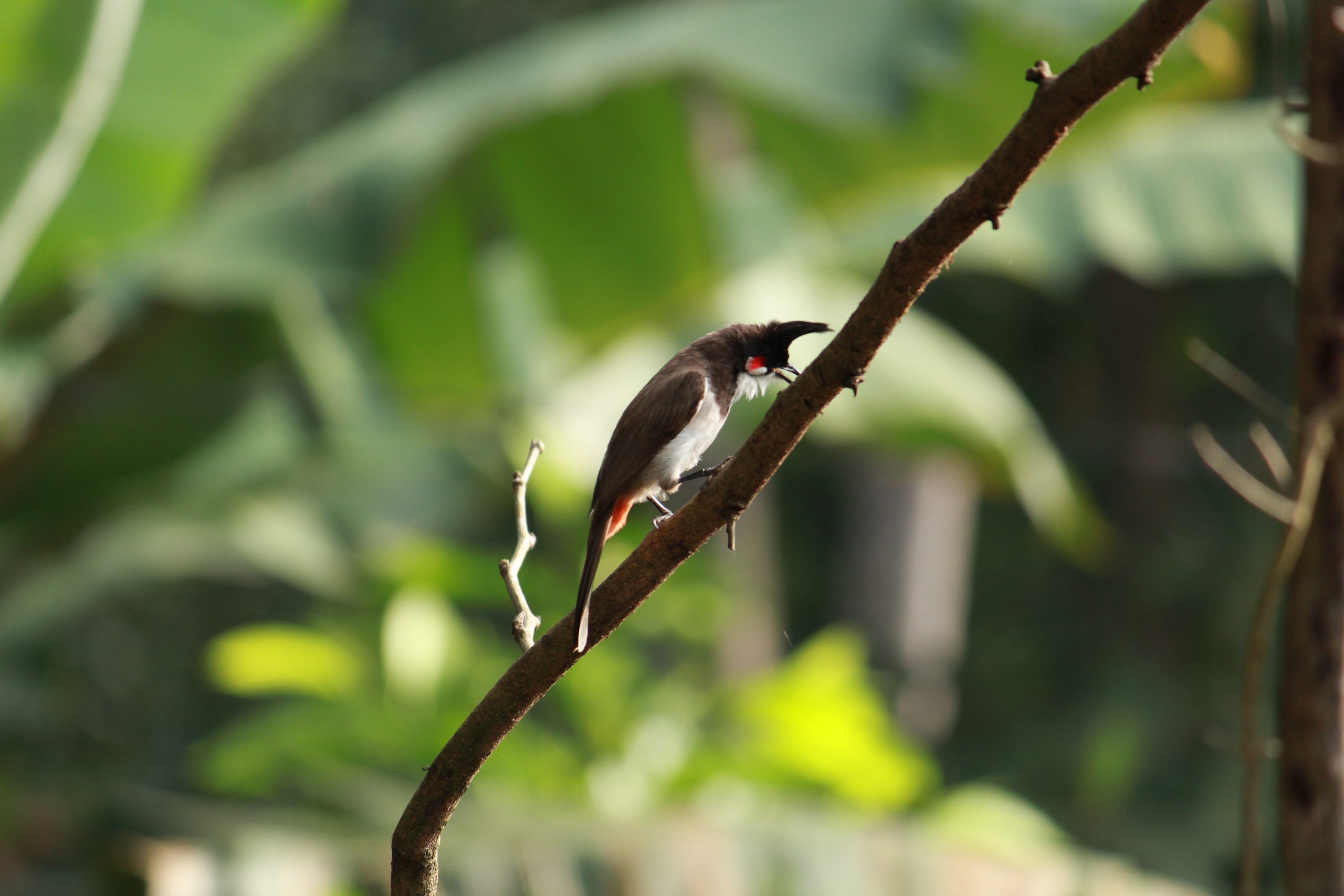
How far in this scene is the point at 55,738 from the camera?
17.3ft

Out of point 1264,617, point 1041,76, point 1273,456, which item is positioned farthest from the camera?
point 1273,456

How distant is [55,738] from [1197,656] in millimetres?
6285

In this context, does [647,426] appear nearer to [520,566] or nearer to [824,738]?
[520,566]

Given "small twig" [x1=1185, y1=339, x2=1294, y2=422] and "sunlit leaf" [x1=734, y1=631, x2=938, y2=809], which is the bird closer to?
"small twig" [x1=1185, y1=339, x2=1294, y2=422]

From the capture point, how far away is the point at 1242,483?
1282mm

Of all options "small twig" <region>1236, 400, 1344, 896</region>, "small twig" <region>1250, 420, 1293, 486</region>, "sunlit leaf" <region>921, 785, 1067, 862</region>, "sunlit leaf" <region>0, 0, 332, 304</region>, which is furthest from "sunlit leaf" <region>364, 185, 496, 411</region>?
"small twig" <region>1236, 400, 1344, 896</region>

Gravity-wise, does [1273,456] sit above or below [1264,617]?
above

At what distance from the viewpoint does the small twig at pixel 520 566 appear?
0.66 meters

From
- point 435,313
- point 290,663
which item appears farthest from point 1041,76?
point 290,663

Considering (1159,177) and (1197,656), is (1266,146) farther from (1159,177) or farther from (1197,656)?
(1197,656)

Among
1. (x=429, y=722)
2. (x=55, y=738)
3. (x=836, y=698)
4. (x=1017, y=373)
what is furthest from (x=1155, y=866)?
(x=55, y=738)

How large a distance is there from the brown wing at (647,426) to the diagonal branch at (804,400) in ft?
0.21

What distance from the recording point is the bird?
0.61 metres

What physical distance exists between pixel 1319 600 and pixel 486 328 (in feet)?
7.71
